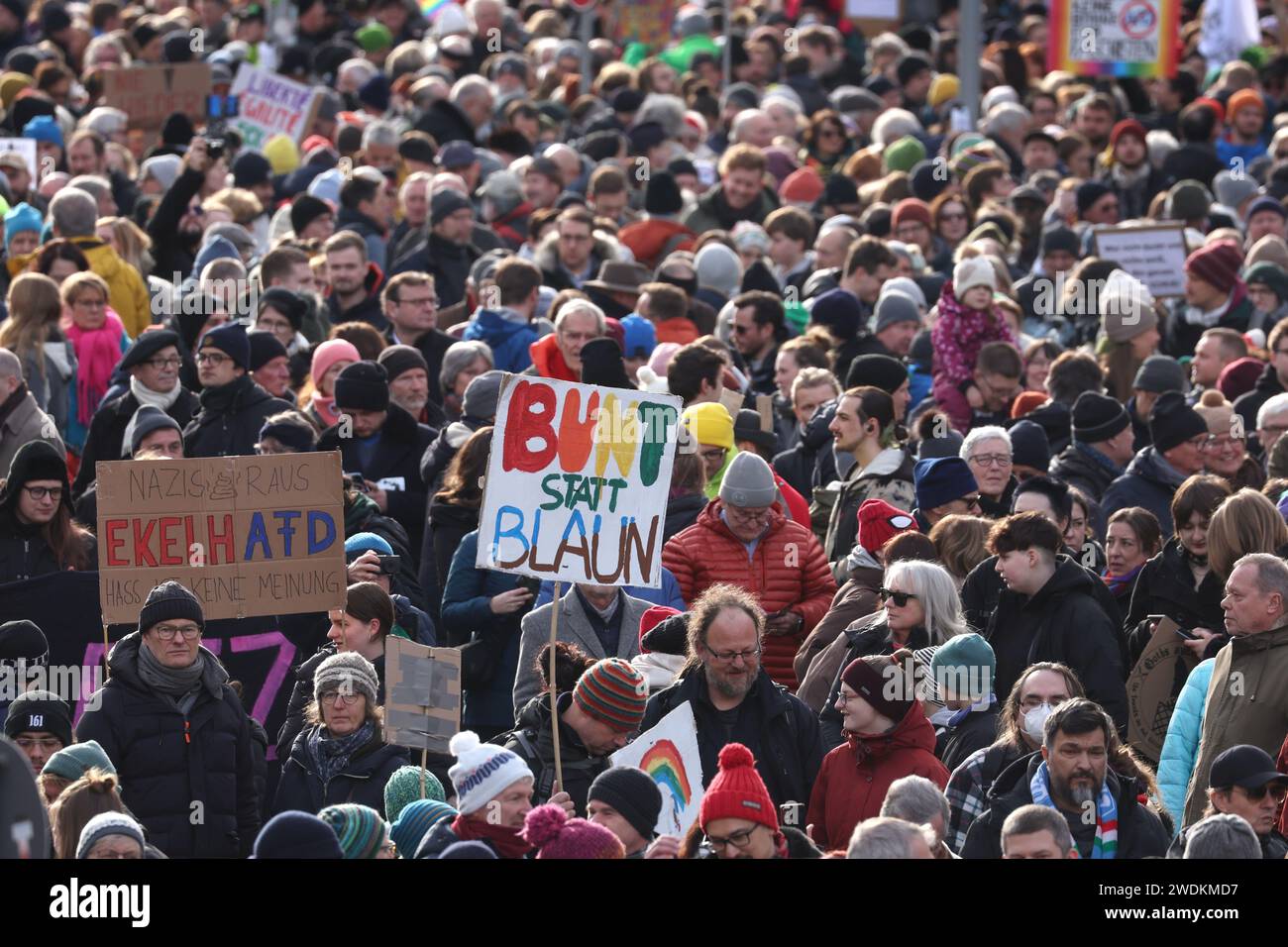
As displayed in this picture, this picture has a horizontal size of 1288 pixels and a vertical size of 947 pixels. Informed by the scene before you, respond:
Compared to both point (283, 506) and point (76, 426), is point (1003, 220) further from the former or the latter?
point (283, 506)

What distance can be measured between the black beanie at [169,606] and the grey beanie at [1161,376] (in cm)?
562

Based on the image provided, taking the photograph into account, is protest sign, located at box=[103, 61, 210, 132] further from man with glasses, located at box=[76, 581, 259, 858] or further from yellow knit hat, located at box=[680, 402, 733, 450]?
man with glasses, located at box=[76, 581, 259, 858]

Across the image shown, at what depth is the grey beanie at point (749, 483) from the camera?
380 inches

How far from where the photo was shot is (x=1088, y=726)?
7547mm

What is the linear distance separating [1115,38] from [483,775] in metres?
15.7

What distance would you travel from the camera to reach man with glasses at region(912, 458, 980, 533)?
10133 mm

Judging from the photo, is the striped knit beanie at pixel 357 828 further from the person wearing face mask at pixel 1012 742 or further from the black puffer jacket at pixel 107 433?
the black puffer jacket at pixel 107 433

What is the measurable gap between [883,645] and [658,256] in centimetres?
801

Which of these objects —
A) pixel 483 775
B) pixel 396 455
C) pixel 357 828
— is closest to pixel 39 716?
pixel 357 828

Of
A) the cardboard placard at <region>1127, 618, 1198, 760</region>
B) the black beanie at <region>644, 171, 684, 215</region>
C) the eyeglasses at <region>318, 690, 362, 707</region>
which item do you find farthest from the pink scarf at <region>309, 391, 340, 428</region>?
the black beanie at <region>644, 171, 684, 215</region>

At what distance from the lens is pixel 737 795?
7.01 meters

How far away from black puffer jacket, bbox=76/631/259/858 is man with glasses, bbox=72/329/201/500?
319 cm

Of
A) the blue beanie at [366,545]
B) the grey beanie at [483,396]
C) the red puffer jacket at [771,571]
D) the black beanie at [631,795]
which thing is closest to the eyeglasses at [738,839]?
the black beanie at [631,795]

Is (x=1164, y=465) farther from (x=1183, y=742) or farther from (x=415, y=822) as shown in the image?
(x=415, y=822)
